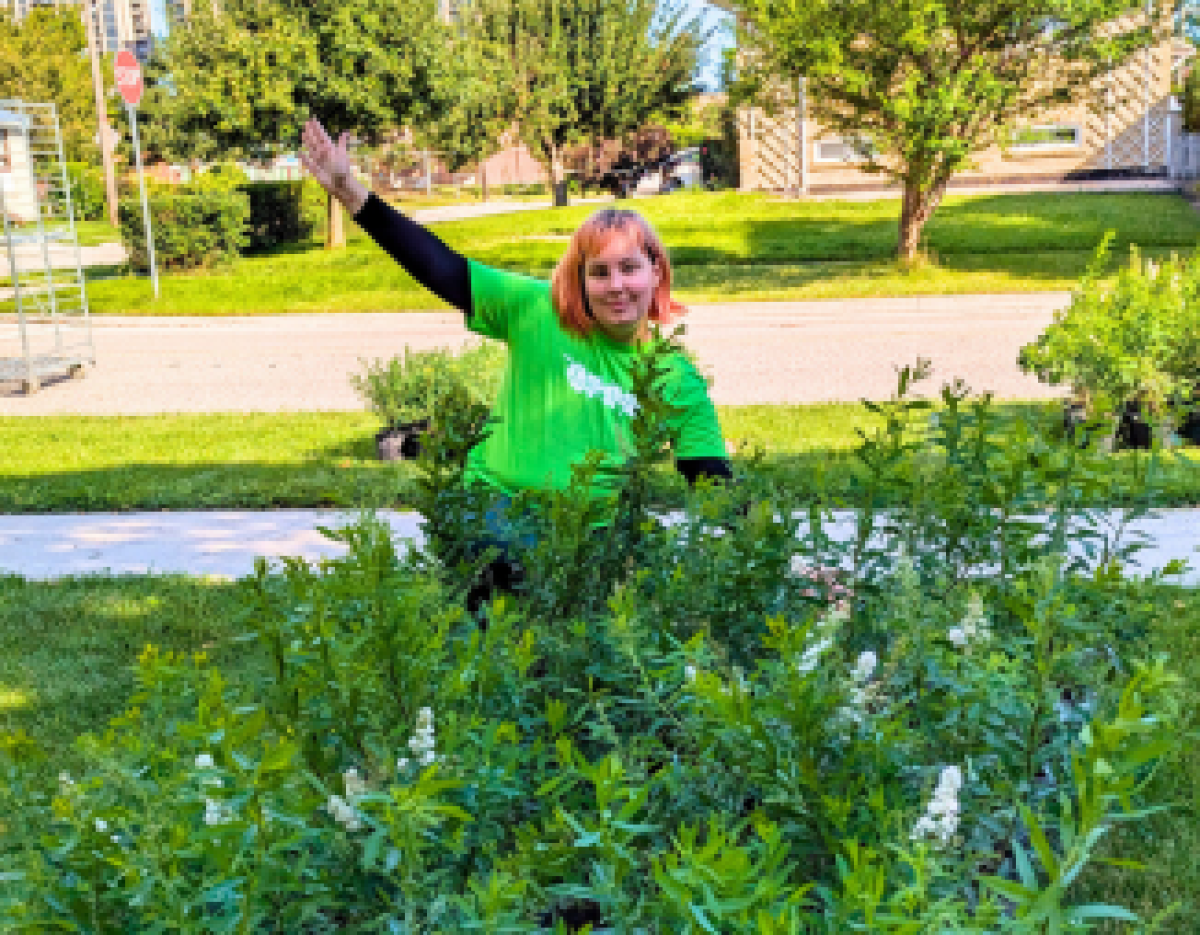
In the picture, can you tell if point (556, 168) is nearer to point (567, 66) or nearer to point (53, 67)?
point (567, 66)

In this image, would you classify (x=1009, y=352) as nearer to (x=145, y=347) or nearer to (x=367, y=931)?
(x=145, y=347)

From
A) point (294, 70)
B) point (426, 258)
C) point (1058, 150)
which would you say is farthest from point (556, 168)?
point (426, 258)

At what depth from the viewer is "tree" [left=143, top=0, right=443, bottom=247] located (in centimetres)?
2355

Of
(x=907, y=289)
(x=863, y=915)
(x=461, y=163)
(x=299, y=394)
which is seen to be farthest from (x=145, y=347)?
(x=461, y=163)

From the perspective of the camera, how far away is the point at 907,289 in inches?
636

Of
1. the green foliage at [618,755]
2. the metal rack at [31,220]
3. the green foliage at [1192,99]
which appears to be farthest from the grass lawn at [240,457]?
the green foliage at [1192,99]

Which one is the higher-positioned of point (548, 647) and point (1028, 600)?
point (1028, 600)

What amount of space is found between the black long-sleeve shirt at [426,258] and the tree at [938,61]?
12169 millimetres

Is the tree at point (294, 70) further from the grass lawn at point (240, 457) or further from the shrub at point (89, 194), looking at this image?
the shrub at point (89, 194)

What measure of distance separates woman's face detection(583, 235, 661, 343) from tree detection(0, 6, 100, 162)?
46.1m

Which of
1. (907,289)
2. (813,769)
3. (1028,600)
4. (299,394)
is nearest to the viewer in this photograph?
(813,769)

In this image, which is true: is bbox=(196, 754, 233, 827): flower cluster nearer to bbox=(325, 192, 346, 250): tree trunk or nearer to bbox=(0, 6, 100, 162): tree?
bbox=(325, 192, 346, 250): tree trunk

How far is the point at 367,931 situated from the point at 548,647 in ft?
2.58

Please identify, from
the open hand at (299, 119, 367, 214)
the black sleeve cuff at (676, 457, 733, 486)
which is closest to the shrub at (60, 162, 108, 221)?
the open hand at (299, 119, 367, 214)
